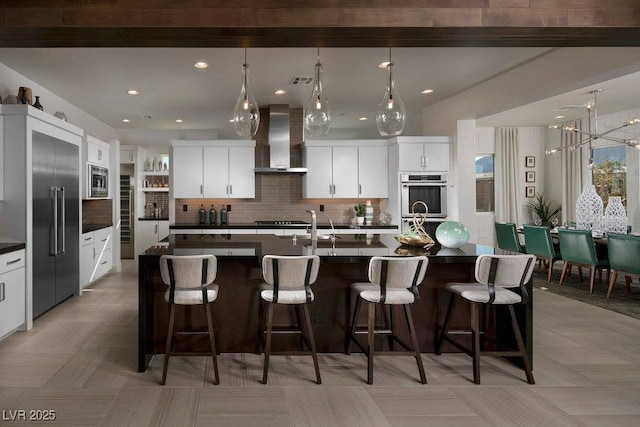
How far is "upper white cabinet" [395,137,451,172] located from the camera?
668 centimetres

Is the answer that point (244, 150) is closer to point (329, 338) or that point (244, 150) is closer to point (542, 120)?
point (329, 338)

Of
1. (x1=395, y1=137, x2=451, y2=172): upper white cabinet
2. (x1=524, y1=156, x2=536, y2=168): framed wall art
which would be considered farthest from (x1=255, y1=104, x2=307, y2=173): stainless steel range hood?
(x1=524, y1=156, x2=536, y2=168): framed wall art

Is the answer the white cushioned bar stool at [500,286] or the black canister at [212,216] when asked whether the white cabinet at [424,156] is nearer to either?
the black canister at [212,216]

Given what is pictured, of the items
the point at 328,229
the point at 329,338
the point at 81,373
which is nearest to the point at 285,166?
the point at 328,229

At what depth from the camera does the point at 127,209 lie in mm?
9125

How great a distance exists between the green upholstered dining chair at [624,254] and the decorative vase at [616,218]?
102 cm

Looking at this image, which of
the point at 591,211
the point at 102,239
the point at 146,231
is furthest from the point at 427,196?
the point at 146,231

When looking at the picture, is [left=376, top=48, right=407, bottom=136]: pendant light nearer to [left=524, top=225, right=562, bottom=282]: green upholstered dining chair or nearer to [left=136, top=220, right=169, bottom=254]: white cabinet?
[left=524, top=225, right=562, bottom=282]: green upholstered dining chair

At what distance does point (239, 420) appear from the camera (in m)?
2.48

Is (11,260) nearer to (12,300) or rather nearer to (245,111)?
(12,300)

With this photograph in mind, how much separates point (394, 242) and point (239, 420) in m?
2.14

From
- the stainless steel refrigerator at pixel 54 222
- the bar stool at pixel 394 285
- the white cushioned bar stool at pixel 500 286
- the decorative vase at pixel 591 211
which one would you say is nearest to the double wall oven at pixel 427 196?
the decorative vase at pixel 591 211

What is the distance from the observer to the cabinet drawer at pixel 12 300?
3.79 meters

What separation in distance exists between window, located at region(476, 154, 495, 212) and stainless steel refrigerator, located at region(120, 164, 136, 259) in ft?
24.4
